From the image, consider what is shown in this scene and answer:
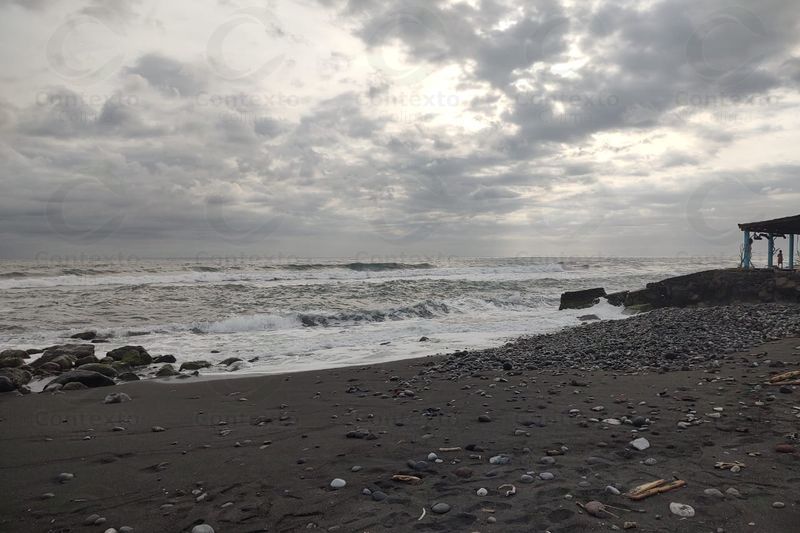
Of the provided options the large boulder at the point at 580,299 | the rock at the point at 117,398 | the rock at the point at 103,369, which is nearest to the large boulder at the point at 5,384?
the rock at the point at 103,369

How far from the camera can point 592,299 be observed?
2192 cm

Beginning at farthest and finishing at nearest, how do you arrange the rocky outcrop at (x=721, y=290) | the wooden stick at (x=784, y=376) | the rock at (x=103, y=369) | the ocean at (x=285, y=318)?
1. the rocky outcrop at (x=721, y=290)
2. the ocean at (x=285, y=318)
3. the rock at (x=103, y=369)
4. the wooden stick at (x=784, y=376)

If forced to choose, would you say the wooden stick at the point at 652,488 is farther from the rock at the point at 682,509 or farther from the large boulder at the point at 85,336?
the large boulder at the point at 85,336

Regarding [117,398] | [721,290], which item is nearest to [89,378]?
[117,398]

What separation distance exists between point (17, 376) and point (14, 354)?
10.9 ft

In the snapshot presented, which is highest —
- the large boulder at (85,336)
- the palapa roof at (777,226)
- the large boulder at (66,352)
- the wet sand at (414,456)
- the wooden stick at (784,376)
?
the palapa roof at (777,226)

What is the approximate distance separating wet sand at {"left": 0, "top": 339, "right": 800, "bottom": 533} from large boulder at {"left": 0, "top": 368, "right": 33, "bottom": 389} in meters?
1.34

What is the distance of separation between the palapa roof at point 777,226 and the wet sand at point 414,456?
533 inches

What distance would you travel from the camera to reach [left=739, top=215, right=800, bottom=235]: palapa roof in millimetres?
18397

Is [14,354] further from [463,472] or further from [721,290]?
[721,290]

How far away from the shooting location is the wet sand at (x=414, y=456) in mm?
3588

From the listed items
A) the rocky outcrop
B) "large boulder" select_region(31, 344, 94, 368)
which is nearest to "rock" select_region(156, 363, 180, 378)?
"large boulder" select_region(31, 344, 94, 368)

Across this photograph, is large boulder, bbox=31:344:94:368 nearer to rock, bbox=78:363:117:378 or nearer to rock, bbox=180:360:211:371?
rock, bbox=78:363:117:378

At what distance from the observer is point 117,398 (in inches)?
320
